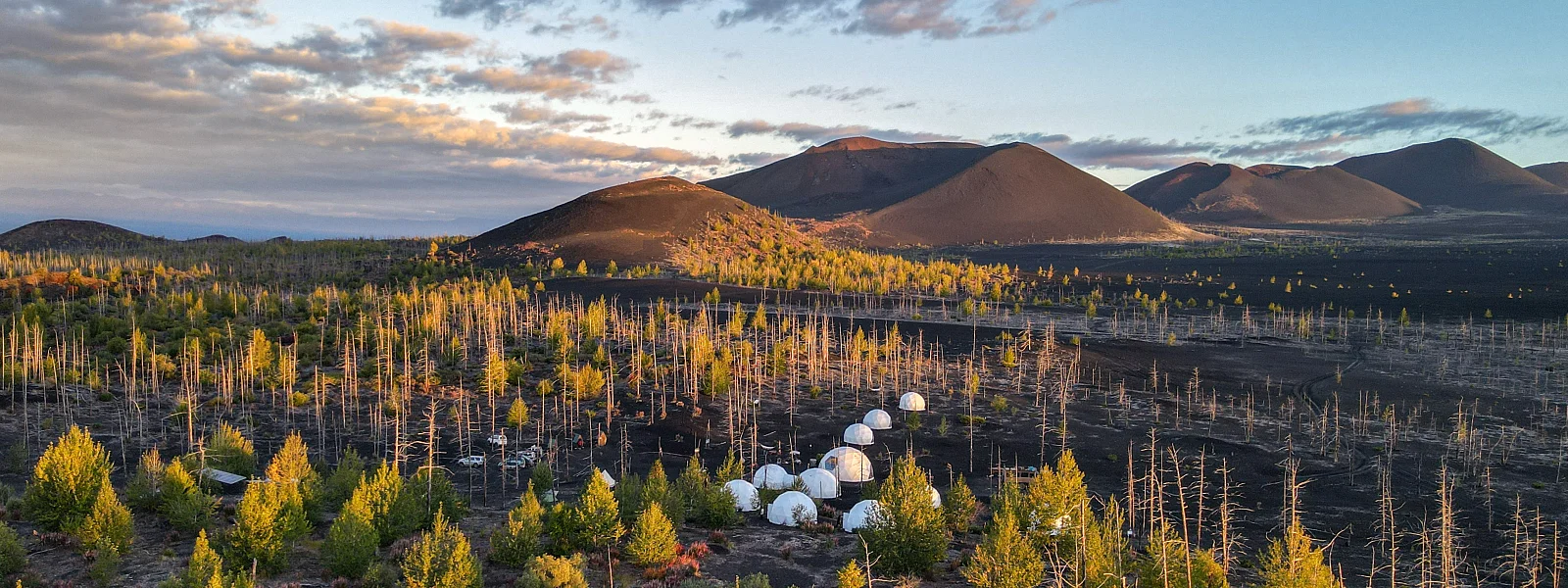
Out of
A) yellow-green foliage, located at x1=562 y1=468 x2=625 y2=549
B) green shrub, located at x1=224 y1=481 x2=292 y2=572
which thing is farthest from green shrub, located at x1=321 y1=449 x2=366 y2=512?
yellow-green foliage, located at x1=562 y1=468 x2=625 y2=549

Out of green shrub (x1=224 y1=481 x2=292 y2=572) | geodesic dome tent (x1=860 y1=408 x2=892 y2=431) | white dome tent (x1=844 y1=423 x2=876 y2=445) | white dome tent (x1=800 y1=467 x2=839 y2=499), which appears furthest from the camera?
geodesic dome tent (x1=860 y1=408 x2=892 y2=431)

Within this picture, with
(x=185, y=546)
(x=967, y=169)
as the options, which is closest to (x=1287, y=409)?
(x=185, y=546)

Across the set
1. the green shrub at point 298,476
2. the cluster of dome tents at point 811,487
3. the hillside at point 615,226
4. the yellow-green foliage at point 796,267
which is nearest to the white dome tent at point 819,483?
the cluster of dome tents at point 811,487

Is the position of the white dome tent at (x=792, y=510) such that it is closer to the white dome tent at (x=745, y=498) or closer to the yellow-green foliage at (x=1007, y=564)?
the white dome tent at (x=745, y=498)

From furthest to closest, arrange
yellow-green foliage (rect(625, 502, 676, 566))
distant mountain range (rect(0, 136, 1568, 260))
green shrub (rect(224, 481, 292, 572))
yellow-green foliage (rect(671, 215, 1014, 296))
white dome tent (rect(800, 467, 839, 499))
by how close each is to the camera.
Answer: distant mountain range (rect(0, 136, 1568, 260)), yellow-green foliage (rect(671, 215, 1014, 296)), white dome tent (rect(800, 467, 839, 499)), yellow-green foliage (rect(625, 502, 676, 566)), green shrub (rect(224, 481, 292, 572))

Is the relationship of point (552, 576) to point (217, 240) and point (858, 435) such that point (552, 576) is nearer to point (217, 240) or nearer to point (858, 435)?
point (858, 435)

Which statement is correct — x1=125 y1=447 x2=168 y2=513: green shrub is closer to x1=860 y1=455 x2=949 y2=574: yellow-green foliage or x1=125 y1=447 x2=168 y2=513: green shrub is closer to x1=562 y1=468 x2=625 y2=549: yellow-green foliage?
x1=562 y1=468 x2=625 y2=549: yellow-green foliage

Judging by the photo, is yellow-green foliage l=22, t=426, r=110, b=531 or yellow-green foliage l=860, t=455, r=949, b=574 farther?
yellow-green foliage l=22, t=426, r=110, b=531
